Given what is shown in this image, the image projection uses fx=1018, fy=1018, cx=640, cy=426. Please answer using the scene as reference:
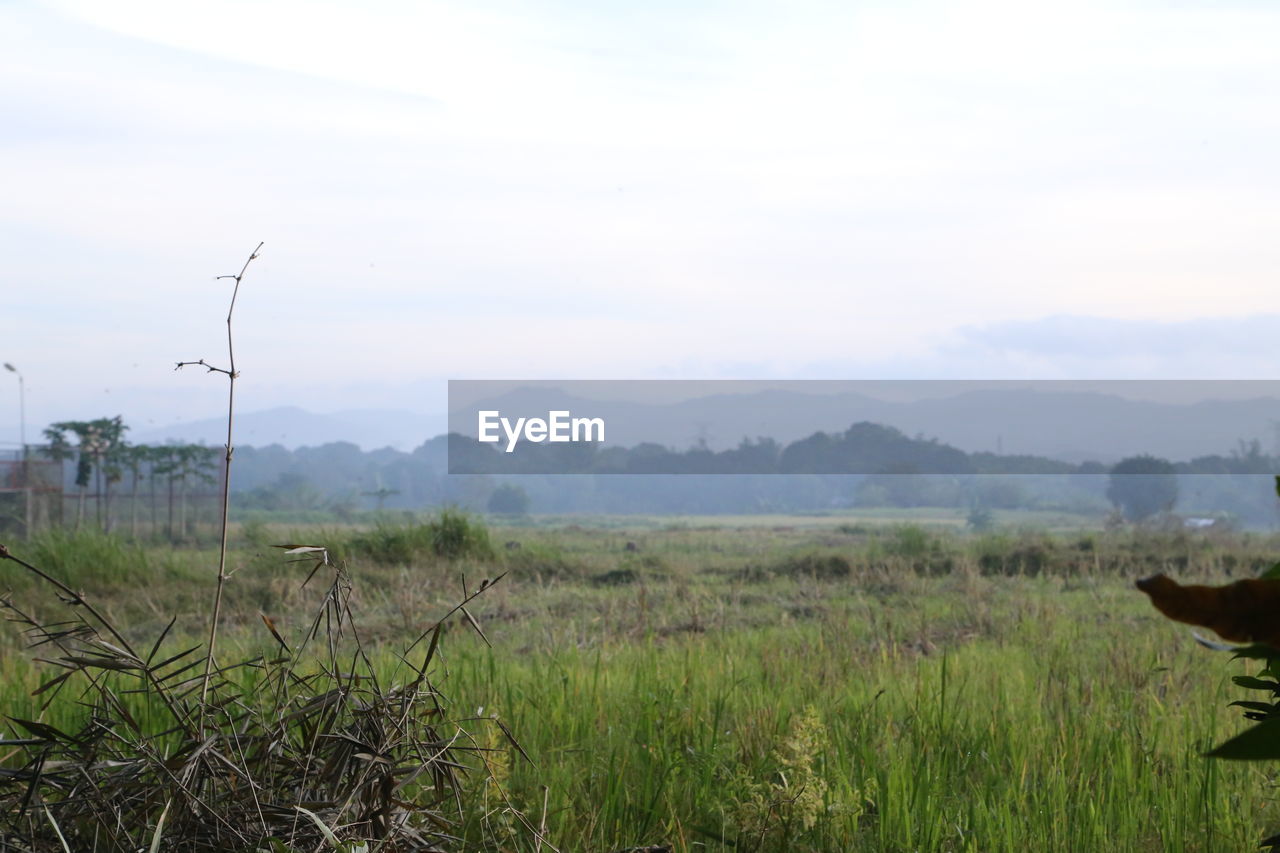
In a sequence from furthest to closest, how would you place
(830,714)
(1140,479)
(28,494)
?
(1140,479) → (28,494) → (830,714)

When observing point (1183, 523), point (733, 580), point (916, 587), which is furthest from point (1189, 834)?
point (1183, 523)

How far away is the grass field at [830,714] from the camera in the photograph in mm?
2254

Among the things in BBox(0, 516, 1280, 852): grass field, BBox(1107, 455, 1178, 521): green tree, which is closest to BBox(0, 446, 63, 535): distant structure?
BBox(0, 516, 1280, 852): grass field

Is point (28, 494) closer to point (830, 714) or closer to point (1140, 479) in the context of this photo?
point (830, 714)

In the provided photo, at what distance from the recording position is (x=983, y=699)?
12.2 ft

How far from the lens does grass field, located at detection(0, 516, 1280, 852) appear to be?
225 centimetres

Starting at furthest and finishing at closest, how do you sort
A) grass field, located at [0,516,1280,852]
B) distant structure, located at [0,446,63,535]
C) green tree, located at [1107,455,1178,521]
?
green tree, located at [1107,455,1178,521] < distant structure, located at [0,446,63,535] < grass field, located at [0,516,1280,852]

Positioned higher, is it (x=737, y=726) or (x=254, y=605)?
(x=737, y=726)

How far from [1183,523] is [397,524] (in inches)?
376

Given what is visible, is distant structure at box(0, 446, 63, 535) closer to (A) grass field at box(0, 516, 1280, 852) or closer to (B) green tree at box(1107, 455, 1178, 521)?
(A) grass field at box(0, 516, 1280, 852)

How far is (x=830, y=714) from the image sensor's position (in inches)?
127

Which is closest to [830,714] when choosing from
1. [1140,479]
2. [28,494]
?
[28,494]

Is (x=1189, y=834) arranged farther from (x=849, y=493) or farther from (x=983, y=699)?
(x=849, y=493)

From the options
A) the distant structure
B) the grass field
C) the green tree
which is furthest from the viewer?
the green tree
